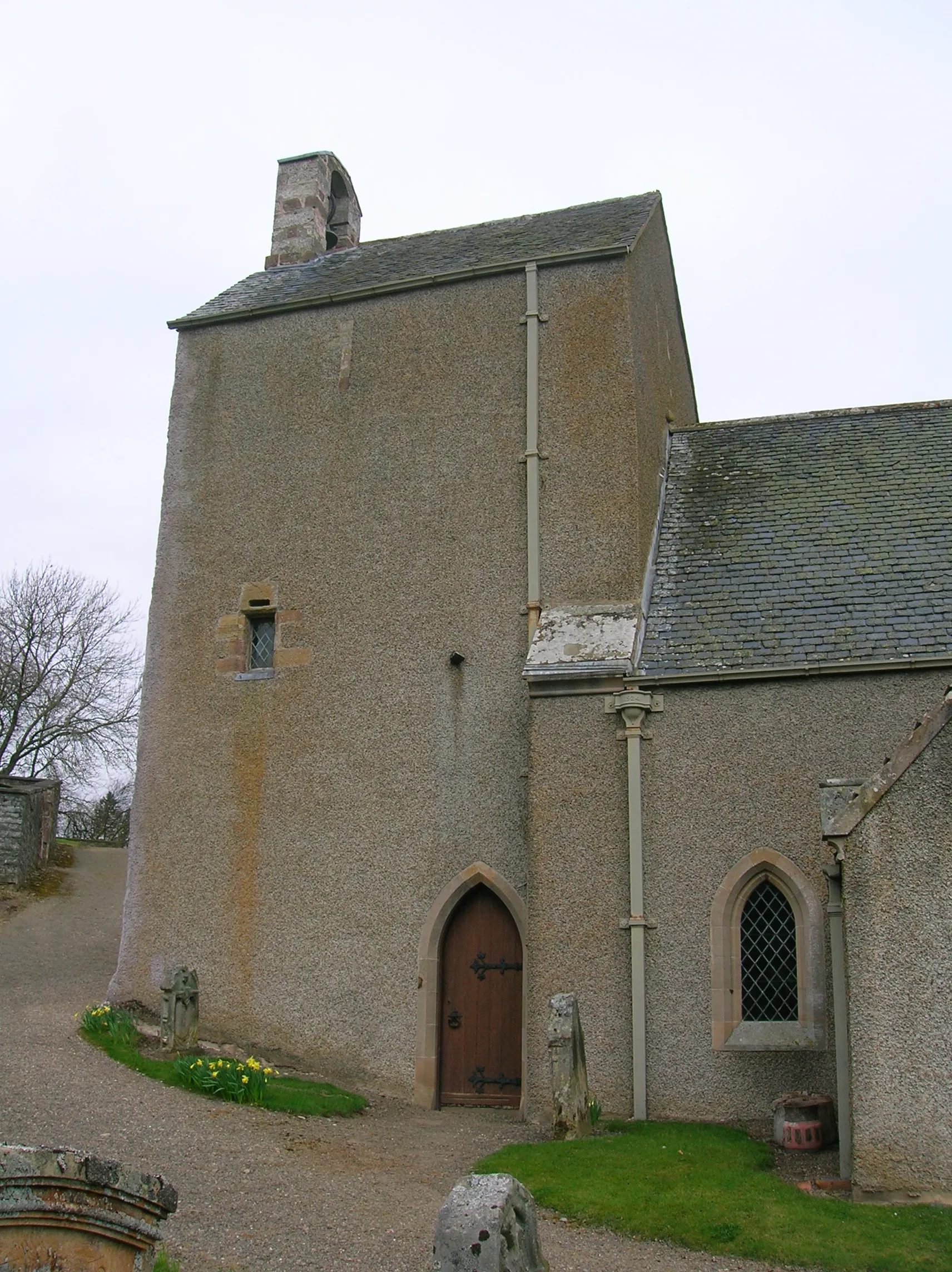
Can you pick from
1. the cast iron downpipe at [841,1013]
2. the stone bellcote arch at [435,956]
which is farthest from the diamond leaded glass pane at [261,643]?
the cast iron downpipe at [841,1013]

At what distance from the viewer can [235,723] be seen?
14445 mm

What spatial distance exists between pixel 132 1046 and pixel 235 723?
3701 mm

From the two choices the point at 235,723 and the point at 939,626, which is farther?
the point at 235,723

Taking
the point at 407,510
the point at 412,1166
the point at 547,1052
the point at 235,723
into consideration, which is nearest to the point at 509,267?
the point at 407,510

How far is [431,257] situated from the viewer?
16.3 meters

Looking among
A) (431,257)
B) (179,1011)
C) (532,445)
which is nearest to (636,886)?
(179,1011)

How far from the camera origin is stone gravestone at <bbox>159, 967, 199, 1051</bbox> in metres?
12.5

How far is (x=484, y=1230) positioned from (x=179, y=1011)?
8.11 m

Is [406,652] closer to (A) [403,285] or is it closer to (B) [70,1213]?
(A) [403,285]

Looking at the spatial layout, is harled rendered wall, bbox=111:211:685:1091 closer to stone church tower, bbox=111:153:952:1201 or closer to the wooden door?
stone church tower, bbox=111:153:952:1201

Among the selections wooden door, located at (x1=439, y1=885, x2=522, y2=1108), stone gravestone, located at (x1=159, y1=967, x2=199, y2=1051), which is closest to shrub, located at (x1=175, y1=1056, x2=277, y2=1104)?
stone gravestone, located at (x1=159, y1=967, x2=199, y2=1051)

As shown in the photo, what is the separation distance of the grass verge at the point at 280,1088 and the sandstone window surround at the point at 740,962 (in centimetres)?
352

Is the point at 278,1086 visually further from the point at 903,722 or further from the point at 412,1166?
the point at 903,722

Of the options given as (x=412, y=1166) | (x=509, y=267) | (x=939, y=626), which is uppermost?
(x=509, y=267)
